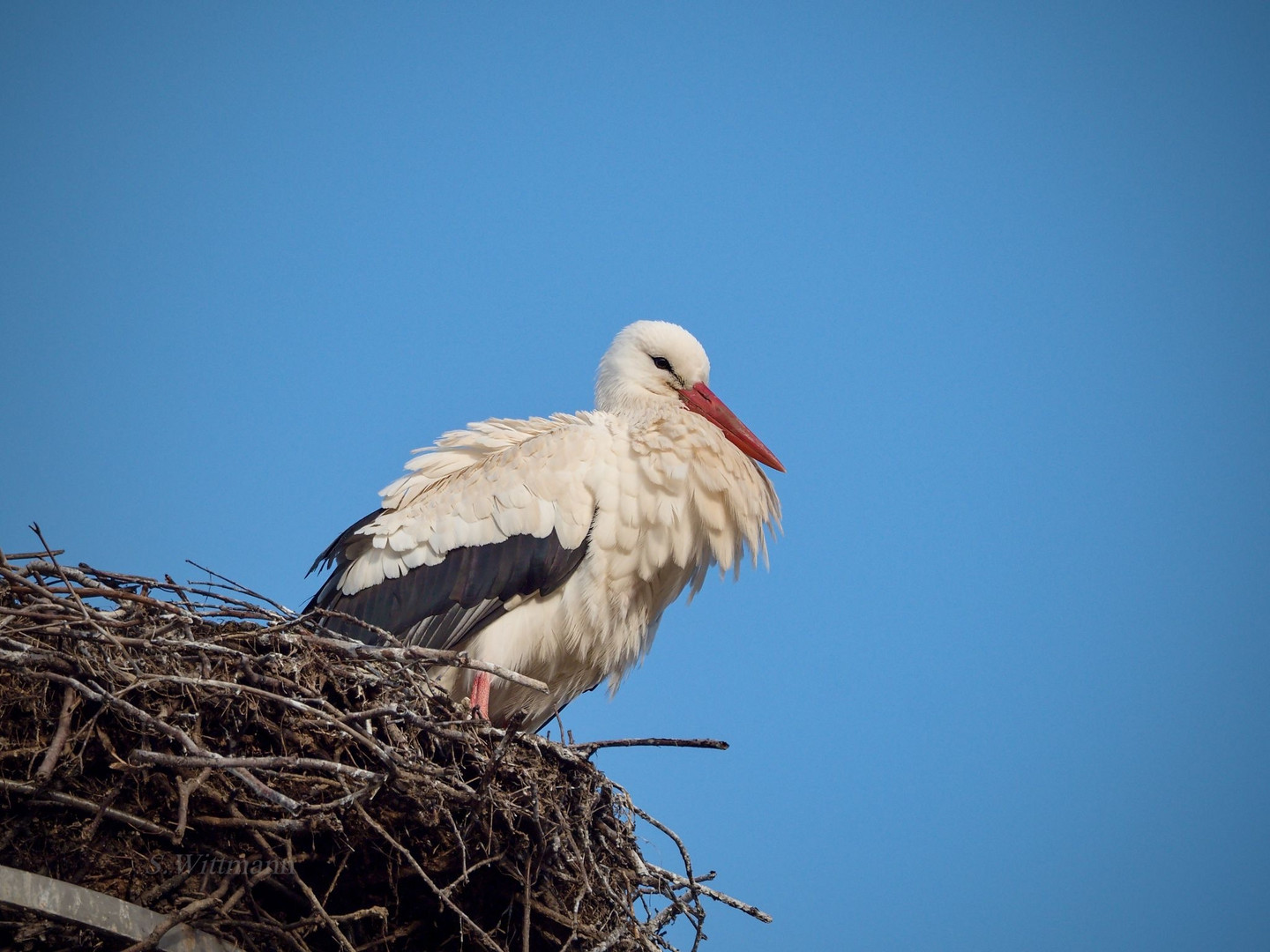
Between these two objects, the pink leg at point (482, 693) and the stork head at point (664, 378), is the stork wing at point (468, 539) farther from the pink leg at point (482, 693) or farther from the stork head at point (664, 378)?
the stork head at point (664, 378)

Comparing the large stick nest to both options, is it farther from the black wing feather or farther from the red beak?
the red beak

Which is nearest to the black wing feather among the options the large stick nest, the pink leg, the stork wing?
the stork wing

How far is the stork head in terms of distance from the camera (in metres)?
5.21

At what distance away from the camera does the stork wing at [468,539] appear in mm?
4504

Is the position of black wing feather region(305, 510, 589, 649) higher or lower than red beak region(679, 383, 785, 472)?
lower

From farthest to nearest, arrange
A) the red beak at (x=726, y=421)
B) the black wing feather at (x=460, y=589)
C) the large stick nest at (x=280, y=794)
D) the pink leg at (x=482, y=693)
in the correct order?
the red beak at (x=726, y=421), the black wing feather at (x=460, y=589), the pink leg at (x=482, y=693), the large stick nest at (x=280, y=794)

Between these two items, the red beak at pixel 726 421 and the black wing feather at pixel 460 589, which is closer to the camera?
the black wing feather at pixel 460 589

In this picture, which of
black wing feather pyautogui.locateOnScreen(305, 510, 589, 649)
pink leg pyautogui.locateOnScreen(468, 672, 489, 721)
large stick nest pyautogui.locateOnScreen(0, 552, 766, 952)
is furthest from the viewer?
black wing feather pyautogui.locateOnScreen(305, 510, 589, 649)

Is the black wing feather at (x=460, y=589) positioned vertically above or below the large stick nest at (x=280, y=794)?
above

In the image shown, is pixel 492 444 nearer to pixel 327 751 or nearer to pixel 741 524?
pixel 741 524

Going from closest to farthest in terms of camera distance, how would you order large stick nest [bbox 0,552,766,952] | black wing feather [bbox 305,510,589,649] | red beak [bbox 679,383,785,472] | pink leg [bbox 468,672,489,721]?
large stick nest [bbox 0,552,766,952]
pink leg [bbox 468,672,489,721]
black wing feather [bbox 305,510,589,649]
red beak [bbox 679,383,785,472]

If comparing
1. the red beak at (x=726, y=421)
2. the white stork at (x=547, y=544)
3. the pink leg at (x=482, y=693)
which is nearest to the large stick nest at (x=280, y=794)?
the pink leg at (x=482, y=693)

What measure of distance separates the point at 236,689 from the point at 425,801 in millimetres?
523

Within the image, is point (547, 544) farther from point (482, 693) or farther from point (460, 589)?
point (482, 693)
